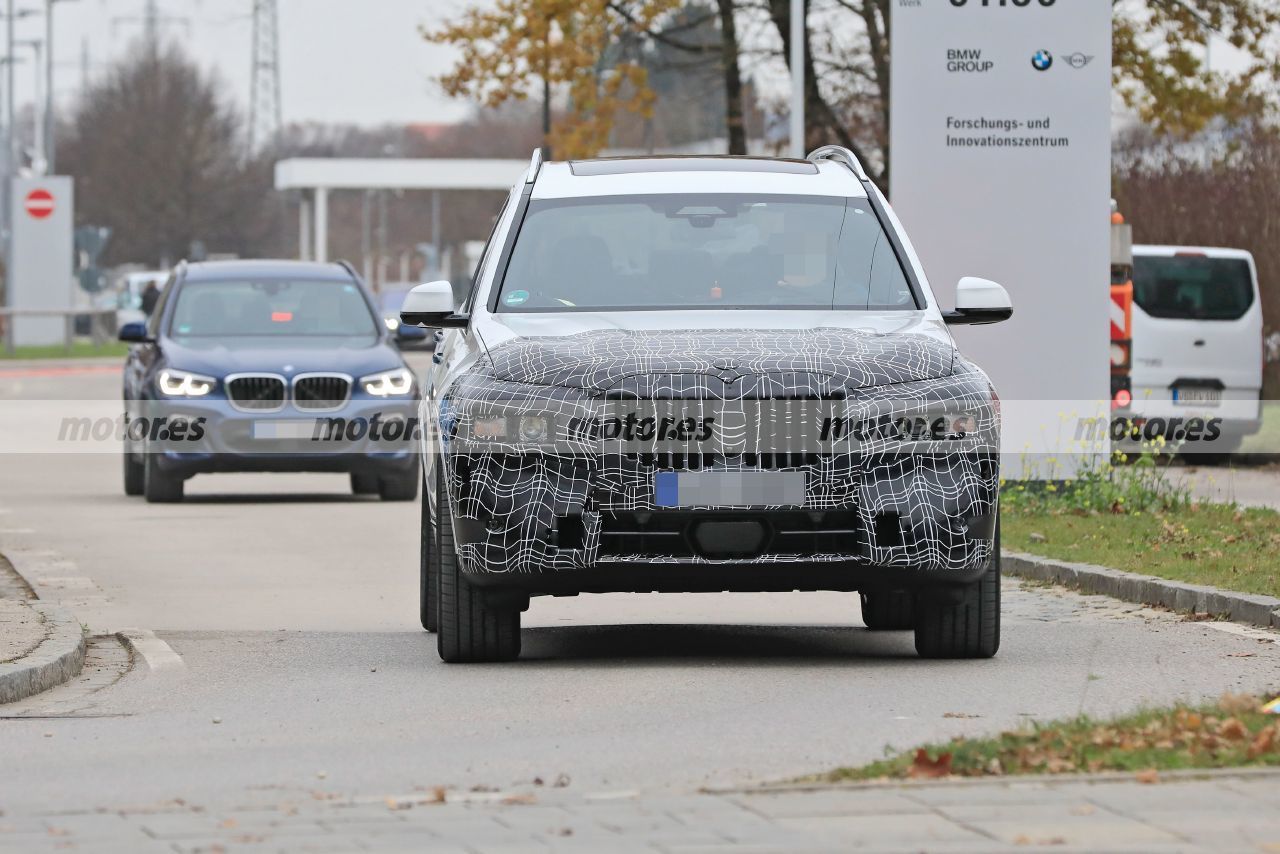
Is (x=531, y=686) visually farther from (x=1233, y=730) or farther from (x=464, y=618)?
(x=1233, y=730)

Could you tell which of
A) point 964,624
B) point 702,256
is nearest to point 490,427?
point 702,256

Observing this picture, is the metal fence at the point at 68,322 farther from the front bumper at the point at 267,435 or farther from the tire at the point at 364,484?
the front bumper at the point at 267,435

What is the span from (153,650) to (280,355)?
30.1ft

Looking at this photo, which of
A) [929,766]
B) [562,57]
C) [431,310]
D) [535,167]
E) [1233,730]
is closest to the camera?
Result: [929,766]

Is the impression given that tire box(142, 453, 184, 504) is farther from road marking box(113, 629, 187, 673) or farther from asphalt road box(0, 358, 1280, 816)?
road marking box(113, 629, 187, 673)

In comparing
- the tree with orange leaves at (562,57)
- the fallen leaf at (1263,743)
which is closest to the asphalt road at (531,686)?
the fallen leaf at (1263,743)

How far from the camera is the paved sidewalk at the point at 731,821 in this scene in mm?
5594

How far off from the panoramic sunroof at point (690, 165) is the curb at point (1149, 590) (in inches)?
99.3

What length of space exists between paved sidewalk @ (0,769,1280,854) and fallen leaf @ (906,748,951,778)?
16 centimetres

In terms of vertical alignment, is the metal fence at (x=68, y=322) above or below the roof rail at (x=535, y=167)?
below

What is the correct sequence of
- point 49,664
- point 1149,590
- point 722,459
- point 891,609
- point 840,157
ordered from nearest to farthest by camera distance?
1. point 722,459
2. point 49,664
3. point 891,609
4. point 840,157
5. point 1149,590

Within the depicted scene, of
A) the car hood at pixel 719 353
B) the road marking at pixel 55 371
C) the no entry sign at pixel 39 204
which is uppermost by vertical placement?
the no entry sign at pixel 39 204

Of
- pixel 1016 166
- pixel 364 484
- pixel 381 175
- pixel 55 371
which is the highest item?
pixel 381 175

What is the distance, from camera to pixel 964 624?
9.43 meters
